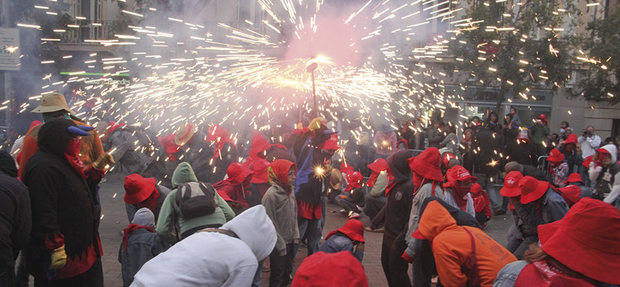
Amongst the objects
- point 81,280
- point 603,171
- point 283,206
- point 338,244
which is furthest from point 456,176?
point 603,171

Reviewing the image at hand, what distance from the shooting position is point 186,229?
12.8 ft

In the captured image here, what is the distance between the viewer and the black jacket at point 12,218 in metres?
3.08

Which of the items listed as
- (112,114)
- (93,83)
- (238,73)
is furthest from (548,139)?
(93,83)

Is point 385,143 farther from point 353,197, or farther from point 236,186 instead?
point 236,186

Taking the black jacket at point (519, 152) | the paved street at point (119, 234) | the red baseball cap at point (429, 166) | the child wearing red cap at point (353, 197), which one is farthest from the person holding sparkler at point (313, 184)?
the black jacket at point (519, 152)

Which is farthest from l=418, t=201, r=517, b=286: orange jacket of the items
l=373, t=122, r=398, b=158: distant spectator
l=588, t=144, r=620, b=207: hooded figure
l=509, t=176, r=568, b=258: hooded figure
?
l=373, t=122, r=398, b=158: distant spectator

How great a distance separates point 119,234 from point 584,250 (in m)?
6.69

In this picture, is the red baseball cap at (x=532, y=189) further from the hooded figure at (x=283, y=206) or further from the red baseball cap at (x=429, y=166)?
the hooded figure at (x=283, y=206)

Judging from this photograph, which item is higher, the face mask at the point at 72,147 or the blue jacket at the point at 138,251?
the face mask at the point at 72,147

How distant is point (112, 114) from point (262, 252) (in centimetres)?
1494

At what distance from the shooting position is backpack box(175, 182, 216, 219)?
3.92m

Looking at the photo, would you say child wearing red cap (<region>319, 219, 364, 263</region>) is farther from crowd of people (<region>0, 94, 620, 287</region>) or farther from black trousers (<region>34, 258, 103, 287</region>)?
black trousers (<region>34, 258, 103, 287</region>)

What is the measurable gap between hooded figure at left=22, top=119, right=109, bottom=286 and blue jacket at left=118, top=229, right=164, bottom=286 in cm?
27

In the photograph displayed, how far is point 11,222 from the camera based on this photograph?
3.12 metres
